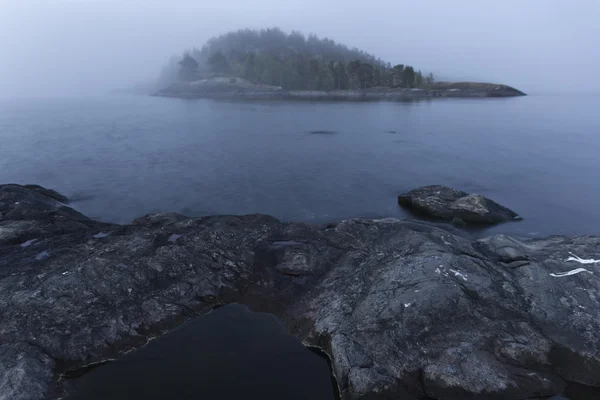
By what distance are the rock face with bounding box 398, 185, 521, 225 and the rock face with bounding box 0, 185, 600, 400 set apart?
7808 millimetres

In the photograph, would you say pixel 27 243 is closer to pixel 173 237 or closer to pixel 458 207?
pixel 173 237

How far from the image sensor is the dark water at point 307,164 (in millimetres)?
38094

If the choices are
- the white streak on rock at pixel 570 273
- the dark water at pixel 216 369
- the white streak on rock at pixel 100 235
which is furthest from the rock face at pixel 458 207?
the white streak on rock at pixel 100 235

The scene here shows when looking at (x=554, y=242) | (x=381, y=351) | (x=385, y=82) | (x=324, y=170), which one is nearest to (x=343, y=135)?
(x=324, y=170)

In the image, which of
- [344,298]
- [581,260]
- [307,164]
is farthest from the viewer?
[307,164]

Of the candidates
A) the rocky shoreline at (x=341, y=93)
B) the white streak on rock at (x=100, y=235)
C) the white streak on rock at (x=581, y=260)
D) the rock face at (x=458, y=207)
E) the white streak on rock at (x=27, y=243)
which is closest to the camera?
the white streak on rock at (x=581, y=260)

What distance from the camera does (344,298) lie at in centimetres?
2023

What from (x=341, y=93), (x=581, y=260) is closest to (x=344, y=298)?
(x=581, y=260)

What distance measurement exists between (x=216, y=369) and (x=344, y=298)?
742 cm

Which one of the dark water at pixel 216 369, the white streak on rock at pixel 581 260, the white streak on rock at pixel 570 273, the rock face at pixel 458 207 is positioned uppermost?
the white streak on rock at pixel 581 260

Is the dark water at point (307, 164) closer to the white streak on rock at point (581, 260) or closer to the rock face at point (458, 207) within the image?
the rock face at point (458, 207)

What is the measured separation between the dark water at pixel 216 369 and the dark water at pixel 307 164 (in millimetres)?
16714

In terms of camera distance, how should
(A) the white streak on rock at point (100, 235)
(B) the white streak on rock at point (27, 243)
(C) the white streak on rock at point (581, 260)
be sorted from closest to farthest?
(C) the white streak on rock at point (581, 260)
(B) the white streak on rock at point (27, 243)
(A) the white streak on rock at point (100, 235)

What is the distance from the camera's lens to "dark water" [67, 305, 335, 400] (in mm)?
15906
